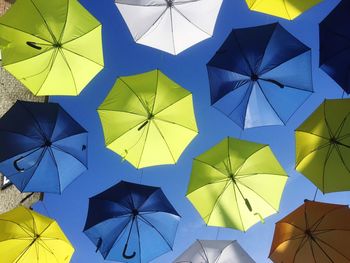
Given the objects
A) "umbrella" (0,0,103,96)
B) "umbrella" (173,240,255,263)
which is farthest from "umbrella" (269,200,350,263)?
"umbrella" (0,0,103,96)

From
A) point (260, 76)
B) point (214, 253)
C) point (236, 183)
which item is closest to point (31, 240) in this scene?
point (214, 253)

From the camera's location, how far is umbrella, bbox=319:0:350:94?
8.34 meters

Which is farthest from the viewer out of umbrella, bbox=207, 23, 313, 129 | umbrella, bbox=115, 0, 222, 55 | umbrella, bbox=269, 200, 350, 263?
umbrella, bbox=115, 0, 222, 55

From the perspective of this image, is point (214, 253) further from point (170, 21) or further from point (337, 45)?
point (170, 21)

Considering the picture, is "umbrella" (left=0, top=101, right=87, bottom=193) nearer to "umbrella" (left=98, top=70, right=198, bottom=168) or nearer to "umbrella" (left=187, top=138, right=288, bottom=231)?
"umbrella" (left=98, top=70, right=198, bottom=168)

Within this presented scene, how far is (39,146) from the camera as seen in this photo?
9141 millimetres

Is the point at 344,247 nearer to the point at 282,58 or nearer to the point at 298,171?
the point at 298,171

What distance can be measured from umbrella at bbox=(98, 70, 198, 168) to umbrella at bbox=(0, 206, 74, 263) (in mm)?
2522

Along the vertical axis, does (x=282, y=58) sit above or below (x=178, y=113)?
above

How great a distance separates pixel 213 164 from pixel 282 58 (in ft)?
9.86

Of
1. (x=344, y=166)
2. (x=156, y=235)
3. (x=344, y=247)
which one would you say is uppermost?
(x=344, y=166)

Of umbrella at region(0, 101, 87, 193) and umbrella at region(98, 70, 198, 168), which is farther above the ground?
umbrella at region(98, 70, 198, 168)

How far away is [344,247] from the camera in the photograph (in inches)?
346

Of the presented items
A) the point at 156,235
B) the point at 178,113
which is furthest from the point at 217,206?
→ the point at 178,113
